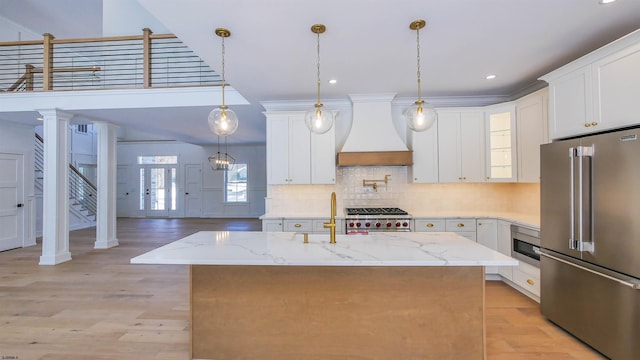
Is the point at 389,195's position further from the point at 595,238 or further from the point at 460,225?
the point at 595,238

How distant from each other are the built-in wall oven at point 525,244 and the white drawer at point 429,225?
2.59 ft

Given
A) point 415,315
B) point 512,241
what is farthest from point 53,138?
point 512,241

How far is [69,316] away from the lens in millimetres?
2996

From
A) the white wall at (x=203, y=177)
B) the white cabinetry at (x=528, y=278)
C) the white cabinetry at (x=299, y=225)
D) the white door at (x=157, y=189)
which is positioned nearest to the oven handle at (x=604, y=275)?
the white cabinetry at (x=528, y=278)

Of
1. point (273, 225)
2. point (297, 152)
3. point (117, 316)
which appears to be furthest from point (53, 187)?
point (297, 152)

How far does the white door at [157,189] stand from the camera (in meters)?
11.1

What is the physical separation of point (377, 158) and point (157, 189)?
10045mm

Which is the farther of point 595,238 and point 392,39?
point 392,39

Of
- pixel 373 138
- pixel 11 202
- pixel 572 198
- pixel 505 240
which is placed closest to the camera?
pixel 572 198

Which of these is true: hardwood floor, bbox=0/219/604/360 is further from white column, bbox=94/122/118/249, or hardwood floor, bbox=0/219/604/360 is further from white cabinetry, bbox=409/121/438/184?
white cabinetry, bbox=409/121/438/184

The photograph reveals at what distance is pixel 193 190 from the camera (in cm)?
1103

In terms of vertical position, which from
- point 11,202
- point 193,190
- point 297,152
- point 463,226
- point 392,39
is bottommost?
point 463,226

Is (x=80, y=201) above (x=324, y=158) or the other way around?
the other way around

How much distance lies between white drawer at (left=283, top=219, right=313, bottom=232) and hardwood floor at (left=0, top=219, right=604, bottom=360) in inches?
57.2
